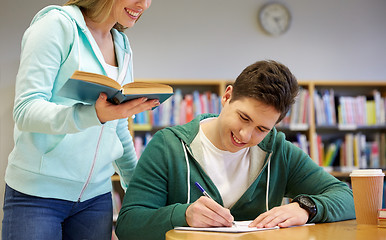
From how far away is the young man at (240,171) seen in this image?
144 cm

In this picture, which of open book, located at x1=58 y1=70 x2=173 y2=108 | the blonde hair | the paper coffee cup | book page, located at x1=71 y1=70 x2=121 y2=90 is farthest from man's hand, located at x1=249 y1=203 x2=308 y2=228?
the blonde hair

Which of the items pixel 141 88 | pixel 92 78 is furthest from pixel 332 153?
pixel 92 78

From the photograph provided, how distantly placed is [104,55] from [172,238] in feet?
2.43

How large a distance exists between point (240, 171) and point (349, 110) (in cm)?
338

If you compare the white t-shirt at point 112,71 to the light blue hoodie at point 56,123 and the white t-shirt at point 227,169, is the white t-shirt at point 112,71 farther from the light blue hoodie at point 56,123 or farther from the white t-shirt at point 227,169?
the white t-shirt at point 227,169

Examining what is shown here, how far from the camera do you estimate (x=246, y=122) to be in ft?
5.14

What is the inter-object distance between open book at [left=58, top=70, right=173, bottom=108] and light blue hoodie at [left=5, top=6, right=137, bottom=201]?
2.3 inches

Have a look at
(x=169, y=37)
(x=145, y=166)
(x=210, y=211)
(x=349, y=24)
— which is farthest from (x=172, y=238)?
(x=349, y=24)

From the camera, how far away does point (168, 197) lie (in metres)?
1.62

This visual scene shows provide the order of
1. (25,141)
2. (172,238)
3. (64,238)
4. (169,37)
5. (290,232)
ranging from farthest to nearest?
1. (169,37)
2. (64,238)
3. (25,141)
4. (290,232)
5. (172,238)

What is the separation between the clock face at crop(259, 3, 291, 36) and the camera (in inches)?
196

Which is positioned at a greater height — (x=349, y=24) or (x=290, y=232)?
(x=349, y=24)

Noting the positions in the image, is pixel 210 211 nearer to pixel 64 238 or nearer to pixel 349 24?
pixel 64 238

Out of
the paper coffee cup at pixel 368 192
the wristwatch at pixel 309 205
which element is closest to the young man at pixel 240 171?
the wristwatch at pixel 309 205
